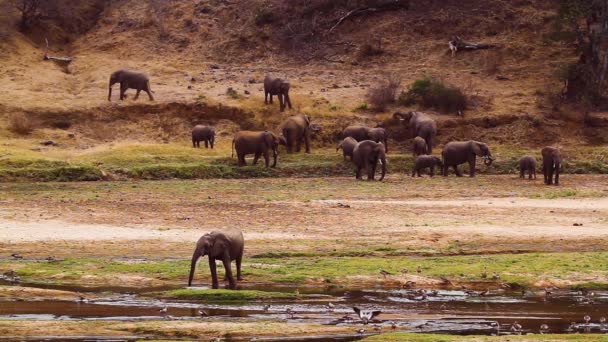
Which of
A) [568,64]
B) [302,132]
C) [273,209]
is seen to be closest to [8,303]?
[273,209]

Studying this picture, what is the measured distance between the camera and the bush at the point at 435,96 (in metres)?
50.5

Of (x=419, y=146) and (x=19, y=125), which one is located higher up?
(x=19, y=125)

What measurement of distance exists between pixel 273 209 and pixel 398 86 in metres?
21.3

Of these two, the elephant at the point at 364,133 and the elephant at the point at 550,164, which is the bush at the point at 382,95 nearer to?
the elephant at the point at 364,133

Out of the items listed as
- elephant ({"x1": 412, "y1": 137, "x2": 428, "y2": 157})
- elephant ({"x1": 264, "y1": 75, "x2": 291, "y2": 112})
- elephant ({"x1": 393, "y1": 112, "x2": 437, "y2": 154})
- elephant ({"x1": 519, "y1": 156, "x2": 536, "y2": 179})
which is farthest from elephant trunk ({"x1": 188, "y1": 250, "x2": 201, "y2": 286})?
elephant ({"x1": 264, "y1": 75, "x2": 291, "y2": 112})

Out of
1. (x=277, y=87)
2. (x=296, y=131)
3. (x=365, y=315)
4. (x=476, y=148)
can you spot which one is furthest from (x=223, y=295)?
(x=277, y=87)

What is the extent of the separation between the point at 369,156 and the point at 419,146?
4561 mm

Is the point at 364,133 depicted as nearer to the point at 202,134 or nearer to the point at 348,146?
the point at 348,146

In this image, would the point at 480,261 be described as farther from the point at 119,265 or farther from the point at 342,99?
the point at 342,99

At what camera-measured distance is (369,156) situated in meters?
41.3

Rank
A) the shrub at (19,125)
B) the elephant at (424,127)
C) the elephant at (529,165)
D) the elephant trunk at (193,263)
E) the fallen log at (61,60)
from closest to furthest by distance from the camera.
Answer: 1. the elephant trunk at (193,263)
2. the elephant at (529,165)
3. the elephant at (424,127)
4. the shrub at (19,125)
5. the fallen log at (61,60)

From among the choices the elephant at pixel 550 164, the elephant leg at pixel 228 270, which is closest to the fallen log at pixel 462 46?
the elephant at pixel 550 164

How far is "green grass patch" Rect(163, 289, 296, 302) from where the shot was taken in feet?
69.7

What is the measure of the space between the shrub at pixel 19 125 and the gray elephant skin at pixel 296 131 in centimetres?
908
